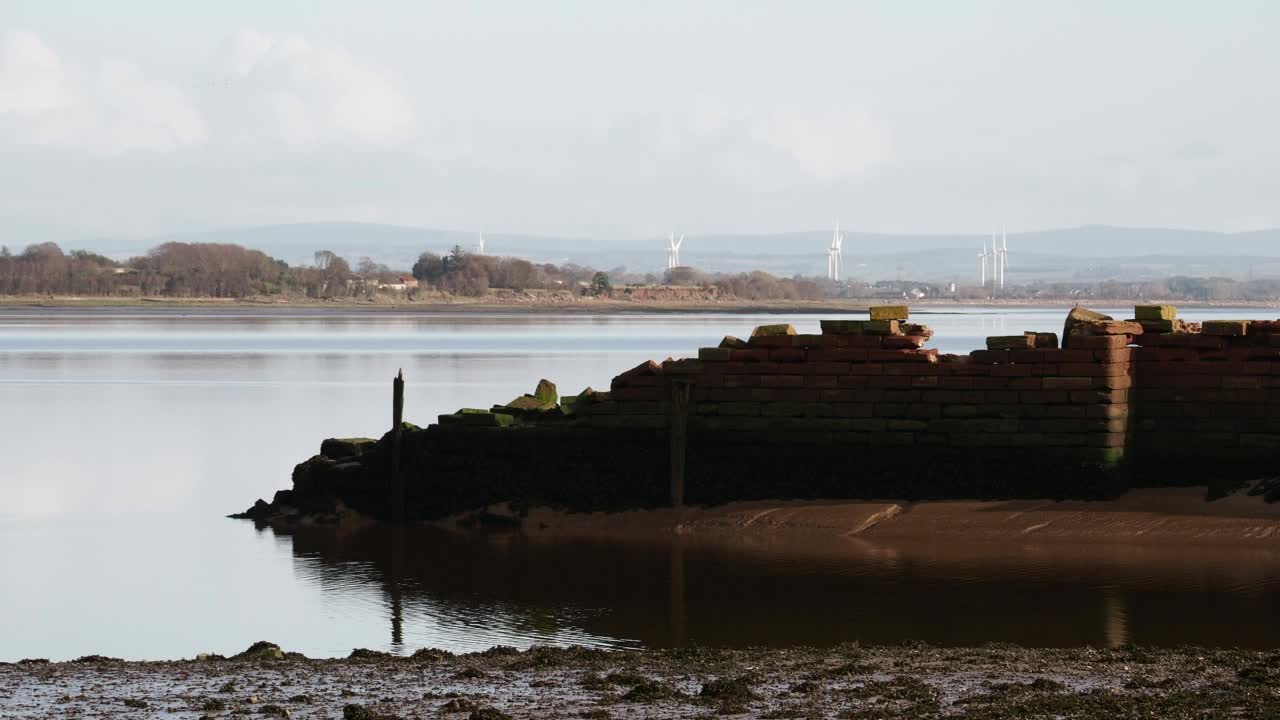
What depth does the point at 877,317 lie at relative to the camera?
16.4 metres

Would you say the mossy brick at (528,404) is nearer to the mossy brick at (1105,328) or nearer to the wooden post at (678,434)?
the wooden post at (678,434)

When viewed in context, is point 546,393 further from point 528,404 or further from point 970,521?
point 970,521

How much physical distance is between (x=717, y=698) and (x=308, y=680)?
2095mm

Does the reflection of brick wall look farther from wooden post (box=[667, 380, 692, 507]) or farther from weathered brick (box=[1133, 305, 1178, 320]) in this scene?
weathered brick (box=[1133, 305, 1178, 320])

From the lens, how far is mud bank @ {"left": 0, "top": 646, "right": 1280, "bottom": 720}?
339 inches

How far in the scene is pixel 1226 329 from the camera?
16.2 m

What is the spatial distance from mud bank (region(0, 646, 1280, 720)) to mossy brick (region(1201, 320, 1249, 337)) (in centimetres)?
631

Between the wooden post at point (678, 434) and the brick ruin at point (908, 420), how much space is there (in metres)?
0.02

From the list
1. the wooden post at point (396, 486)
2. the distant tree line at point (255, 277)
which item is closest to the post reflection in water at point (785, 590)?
the wooden post at point (396, 486)

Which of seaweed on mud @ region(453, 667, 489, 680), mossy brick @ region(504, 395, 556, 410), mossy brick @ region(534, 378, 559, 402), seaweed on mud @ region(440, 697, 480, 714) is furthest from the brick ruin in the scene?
seaweed on mud @ region(440, 697, 480, 714)

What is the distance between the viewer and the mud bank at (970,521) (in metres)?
15.5

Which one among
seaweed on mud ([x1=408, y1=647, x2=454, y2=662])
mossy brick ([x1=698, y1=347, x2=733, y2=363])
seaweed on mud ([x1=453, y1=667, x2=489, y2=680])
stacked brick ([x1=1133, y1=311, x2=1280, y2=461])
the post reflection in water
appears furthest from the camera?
mossy brick ([x1=698, y1=347, x2=733, y2=363])

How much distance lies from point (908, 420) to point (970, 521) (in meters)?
0.95

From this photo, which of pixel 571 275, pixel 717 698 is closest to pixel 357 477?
pixel 717 698
